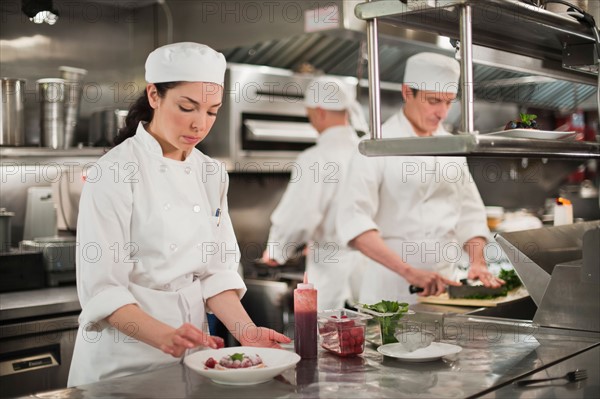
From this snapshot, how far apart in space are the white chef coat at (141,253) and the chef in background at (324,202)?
230cm

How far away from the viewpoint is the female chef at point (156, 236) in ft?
7.80

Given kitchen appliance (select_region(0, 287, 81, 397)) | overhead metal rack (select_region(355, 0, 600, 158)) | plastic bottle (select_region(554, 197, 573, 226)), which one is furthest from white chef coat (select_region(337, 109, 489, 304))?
kitchen appliance (select_region(0, 287, 81, 397))

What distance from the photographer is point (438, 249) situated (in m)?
3.87

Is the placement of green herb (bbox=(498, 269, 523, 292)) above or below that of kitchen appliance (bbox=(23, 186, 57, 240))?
below

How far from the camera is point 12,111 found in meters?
4.34

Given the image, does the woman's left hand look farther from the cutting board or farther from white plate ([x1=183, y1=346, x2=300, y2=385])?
the cutting board

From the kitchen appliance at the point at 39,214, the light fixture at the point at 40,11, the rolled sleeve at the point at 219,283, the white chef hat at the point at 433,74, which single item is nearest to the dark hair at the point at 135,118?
the rolled sleeve at the point at 219,283

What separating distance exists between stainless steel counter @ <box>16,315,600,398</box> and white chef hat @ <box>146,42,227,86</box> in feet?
3.15

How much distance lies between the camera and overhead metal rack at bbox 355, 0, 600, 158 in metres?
2.04

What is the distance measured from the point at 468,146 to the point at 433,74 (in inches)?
77.0

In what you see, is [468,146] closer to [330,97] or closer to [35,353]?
[35,353]

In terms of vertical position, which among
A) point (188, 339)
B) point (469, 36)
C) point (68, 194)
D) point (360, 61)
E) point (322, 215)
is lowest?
point (188, 339)

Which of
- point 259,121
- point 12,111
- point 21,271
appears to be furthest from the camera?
point 259,121

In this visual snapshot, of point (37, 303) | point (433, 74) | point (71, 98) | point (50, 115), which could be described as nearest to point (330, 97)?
point (433, 74)
